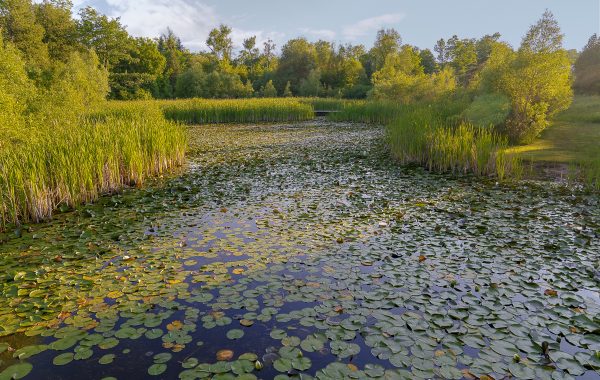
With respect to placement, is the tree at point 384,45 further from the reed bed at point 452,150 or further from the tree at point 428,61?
the reed bed at point 452,150

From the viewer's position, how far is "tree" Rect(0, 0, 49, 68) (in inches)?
1382

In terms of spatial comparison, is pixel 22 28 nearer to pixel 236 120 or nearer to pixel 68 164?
pixel 236 120

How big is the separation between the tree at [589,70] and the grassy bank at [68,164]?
105 ft

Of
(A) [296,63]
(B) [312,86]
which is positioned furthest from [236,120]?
(A) [296,63]

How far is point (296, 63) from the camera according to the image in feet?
187

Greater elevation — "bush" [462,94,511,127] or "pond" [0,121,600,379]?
"bush" [462,94,511,127]

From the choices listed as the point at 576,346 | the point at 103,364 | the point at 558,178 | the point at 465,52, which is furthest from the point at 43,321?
the point at 465,52

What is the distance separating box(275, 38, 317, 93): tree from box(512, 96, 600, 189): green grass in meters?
42.9

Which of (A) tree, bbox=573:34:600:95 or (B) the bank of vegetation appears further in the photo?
(A) tree, bbox=573:34:600:95

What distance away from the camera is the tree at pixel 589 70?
27.9 m

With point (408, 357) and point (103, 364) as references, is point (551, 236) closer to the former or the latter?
point (408, 357)

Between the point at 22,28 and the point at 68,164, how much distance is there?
3988cm

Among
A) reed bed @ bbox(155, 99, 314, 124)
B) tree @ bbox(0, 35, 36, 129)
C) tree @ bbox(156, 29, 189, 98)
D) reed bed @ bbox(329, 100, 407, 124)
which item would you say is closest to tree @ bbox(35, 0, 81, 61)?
tree @ bbox(156, 29, 189, 98)

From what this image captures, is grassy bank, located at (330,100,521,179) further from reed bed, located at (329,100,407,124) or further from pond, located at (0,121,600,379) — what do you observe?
reed bed, located at (329,100,407,124)
